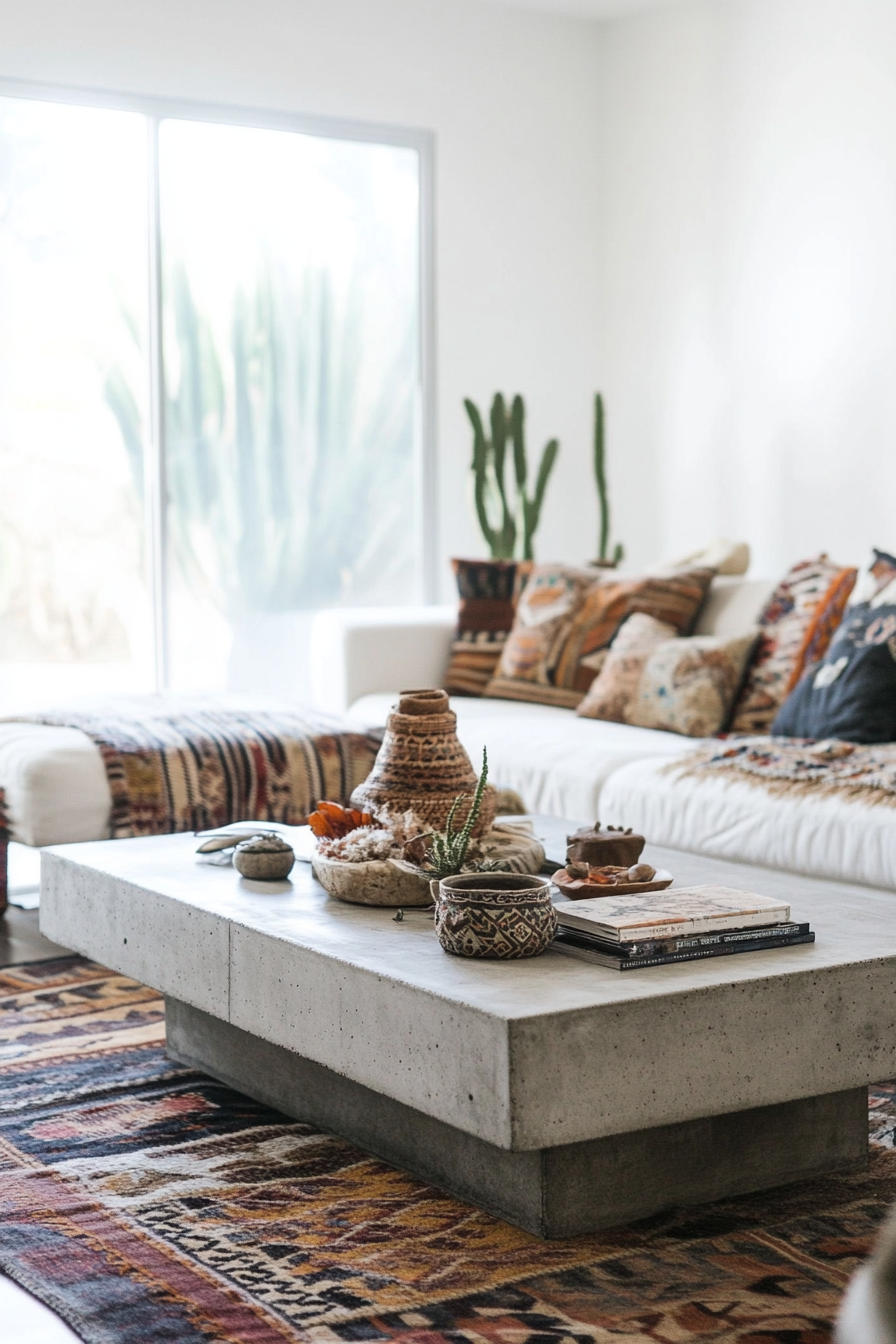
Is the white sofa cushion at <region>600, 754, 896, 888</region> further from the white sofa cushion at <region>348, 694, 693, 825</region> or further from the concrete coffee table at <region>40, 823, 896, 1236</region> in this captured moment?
the concrete coffee table at <region>40, 823, 896, 1236</region>

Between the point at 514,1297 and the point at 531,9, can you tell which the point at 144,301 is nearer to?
the point at 531,9

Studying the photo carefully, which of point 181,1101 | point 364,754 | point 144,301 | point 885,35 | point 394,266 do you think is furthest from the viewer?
point 394,266

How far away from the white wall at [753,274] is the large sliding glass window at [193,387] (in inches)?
32.5

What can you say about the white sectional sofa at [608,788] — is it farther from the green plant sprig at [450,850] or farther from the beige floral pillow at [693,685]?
the green plant sprig at [450,850]

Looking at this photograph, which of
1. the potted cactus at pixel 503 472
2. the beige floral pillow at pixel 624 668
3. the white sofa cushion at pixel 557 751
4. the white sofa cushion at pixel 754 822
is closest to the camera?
the white sofa cushion at pixel 754 822

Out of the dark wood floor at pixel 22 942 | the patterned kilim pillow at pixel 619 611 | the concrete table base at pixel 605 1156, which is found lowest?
the dark wood floor at pixel 22 942

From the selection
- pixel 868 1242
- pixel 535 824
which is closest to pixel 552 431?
pixel 535 824

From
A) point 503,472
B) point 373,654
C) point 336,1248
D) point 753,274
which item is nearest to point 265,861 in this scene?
point 336,1248

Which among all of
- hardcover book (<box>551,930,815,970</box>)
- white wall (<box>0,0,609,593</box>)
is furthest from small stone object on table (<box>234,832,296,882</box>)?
white wall (<box>0,0,609,593</box>)

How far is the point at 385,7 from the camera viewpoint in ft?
18.2

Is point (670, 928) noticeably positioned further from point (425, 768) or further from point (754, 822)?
point (754, 822)

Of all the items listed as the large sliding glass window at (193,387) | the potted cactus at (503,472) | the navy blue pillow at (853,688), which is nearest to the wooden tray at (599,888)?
the navy blue pillow at (853,688)

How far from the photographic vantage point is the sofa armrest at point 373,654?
4.70m

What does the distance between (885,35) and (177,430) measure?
8.09 ft
